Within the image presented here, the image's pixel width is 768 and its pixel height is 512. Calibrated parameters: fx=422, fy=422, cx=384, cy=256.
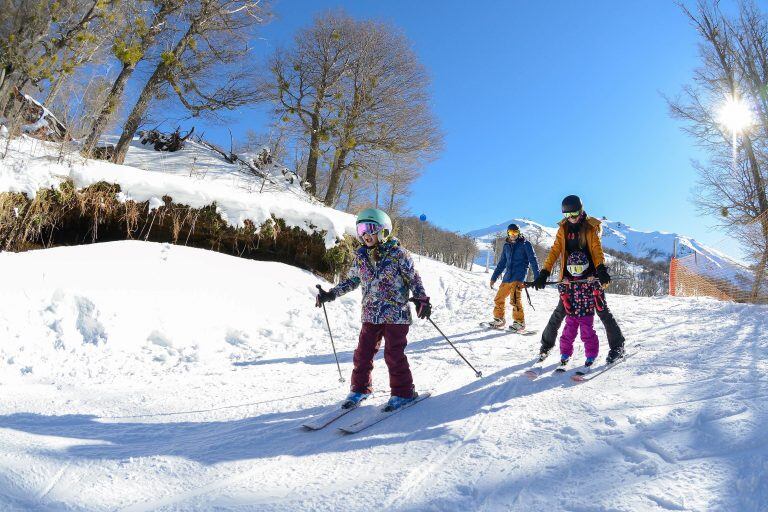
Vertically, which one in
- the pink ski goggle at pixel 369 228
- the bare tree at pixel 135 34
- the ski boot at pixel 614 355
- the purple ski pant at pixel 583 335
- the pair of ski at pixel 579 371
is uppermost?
the bare tree at pixel 135 34

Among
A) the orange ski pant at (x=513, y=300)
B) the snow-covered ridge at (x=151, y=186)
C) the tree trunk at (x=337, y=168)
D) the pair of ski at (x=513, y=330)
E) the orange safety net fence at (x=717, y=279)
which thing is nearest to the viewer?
the snow-covered ridge at (x=151, y=186)

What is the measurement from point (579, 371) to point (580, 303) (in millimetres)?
676

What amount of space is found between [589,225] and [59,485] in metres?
4.61

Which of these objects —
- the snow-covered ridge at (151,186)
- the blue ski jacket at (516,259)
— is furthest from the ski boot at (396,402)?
the snow-covered ridge at (151,186)

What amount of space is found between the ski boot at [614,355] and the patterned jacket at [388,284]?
84.3 inches

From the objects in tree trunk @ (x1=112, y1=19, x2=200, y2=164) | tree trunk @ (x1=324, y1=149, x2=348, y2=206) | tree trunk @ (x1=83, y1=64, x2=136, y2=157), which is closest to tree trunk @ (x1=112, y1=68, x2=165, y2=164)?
tree trunk @ (x1=112, y1=19, x2=200, y2=164)

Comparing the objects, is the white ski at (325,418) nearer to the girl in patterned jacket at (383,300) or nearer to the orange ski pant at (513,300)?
the girl in patterned jacket at (383,300)

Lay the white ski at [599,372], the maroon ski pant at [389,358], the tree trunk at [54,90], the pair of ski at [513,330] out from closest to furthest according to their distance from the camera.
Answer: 1. the maroon ski pant at [389,358]
2. the white ski at [599,372]
3. the pair of ski at [513,330]
4. the tree trunk at [54,90]

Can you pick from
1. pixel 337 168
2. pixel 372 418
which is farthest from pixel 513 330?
pixel 337 168

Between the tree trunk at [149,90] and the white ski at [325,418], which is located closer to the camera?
the white ski at [325,418]

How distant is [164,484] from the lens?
228cm

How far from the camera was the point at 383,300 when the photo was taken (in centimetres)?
361

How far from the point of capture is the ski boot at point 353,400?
3.45m

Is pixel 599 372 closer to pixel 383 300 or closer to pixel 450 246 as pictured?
pixel 383 300
